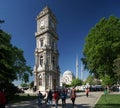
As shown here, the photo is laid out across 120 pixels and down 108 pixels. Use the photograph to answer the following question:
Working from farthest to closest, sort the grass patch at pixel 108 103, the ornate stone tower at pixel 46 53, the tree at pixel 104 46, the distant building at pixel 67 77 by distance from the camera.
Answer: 1. the distant building at pixel 67 77
2. the ornate stone tower at pixel 46 53
3. the tree at pixel 104 46
4. the grass patch at pixel 108 103

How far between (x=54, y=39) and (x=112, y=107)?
2080 inches

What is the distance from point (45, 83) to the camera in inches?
2736

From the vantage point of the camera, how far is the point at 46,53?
71.8 meters

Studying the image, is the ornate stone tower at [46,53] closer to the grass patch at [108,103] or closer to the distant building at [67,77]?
the grass patch at [108,103]

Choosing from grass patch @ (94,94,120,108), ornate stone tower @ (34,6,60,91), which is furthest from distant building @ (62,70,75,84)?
grass patch @ (94,94,120,108)

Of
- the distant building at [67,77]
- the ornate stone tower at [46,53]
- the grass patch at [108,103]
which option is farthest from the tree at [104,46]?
the distant building at [67,77]

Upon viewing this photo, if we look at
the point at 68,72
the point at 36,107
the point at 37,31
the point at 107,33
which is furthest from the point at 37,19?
the point at 68,72

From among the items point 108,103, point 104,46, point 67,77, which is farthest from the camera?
point 67,77

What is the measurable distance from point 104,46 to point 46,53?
19.8 meters

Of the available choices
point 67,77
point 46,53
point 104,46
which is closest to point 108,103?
point 104,46

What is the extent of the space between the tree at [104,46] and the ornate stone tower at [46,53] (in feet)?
45.3

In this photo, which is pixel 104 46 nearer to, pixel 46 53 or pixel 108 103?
pixel 46 53

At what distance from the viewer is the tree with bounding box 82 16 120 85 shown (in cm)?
5578

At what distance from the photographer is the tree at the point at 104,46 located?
55.8 metres
